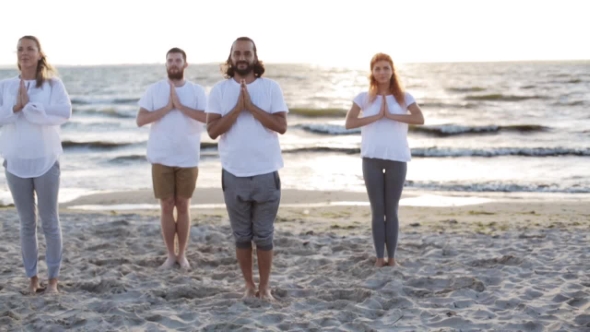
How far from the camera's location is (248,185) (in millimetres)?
4348

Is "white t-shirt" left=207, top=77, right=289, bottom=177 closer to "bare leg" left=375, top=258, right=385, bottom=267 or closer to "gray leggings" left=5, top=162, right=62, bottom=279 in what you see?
"gray leggings" left=5, top=162, right=62, bottom=279

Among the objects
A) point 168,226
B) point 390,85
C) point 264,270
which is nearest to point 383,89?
point 390,85

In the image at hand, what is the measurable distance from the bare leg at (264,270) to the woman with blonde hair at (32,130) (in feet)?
4.93

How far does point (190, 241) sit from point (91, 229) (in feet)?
4.37

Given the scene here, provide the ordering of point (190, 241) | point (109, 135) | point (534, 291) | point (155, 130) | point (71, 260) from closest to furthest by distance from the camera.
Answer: point (534, 291)
point (155, 130)
point (71, 260)
point (190, 241)
point (109, 135)

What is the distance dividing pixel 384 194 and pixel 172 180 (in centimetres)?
175

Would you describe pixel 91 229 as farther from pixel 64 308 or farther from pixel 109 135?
pixel 109 135

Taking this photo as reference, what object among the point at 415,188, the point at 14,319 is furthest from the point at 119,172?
the point at 14,319

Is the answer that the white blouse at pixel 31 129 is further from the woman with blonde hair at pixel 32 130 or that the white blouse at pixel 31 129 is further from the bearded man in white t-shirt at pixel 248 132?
the bearded man in white t-shirt at pixel 248 132

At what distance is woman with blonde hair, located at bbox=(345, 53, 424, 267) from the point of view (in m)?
5.45

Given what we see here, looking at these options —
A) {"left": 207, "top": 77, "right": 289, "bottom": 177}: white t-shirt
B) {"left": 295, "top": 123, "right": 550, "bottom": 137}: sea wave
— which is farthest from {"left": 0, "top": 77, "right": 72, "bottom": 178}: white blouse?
{"left": 295, "top": 123, "right": 550, "bottom": 137}: sea wave

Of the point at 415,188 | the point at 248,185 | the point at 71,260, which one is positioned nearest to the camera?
the point at 248,185

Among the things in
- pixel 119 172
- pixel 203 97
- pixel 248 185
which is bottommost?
pixel 119 172

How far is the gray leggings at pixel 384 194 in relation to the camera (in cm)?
546
